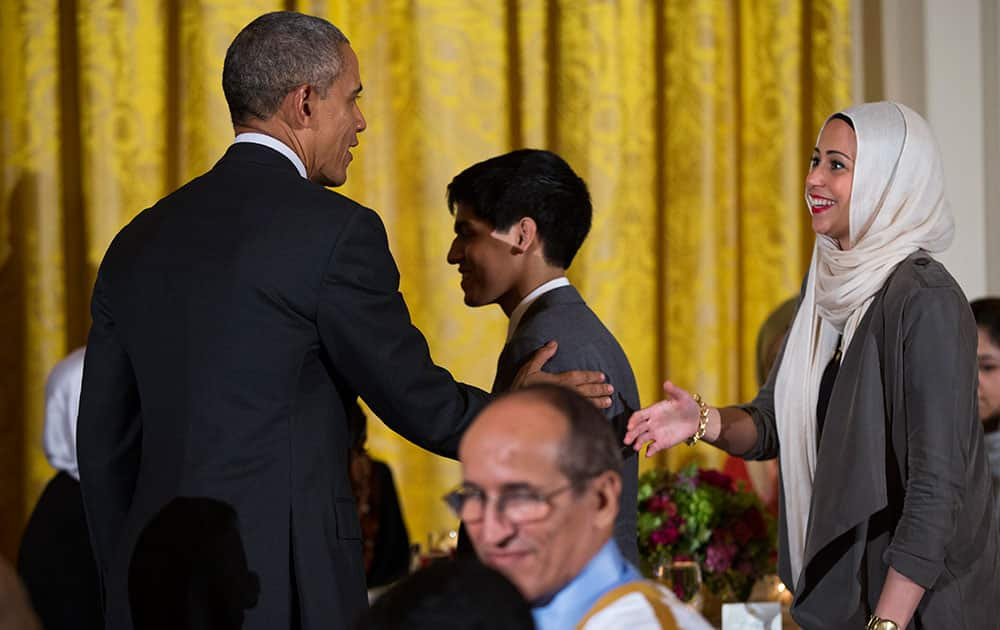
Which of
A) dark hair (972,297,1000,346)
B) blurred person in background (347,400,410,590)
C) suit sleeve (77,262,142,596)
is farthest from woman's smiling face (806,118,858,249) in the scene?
blurred person in background (347,400,410,590)

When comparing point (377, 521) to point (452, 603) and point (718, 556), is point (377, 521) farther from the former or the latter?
point (452, 603)

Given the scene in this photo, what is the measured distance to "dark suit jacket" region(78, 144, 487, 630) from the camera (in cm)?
235

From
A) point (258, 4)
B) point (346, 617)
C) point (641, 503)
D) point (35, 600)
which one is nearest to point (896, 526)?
point (641, 503)

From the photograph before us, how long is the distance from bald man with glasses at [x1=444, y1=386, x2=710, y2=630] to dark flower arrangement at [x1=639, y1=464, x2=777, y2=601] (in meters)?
1.47

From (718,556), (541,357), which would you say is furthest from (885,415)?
(718,556)

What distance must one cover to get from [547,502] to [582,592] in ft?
0.40

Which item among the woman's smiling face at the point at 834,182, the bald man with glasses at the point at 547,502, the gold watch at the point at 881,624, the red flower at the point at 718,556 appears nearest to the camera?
the bald man with glasses at the point at 547,502

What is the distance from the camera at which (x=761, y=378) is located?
4562mm

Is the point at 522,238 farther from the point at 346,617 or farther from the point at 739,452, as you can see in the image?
the point at 346,617

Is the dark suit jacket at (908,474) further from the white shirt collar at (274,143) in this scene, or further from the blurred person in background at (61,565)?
the blurred person in background at (61,565)

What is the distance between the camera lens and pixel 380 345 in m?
2.40

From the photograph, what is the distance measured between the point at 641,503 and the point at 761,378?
1.40m

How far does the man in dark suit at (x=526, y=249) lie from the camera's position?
276 cm

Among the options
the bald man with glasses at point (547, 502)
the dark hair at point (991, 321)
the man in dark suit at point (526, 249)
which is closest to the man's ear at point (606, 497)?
the bald man with glasses at point (547, 502)
